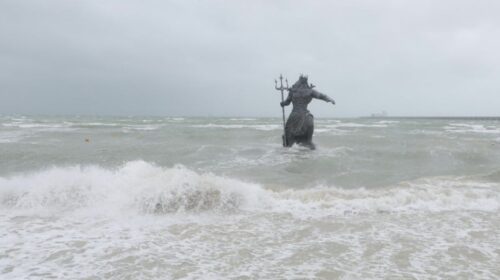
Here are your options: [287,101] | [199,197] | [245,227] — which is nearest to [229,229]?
[245,227]

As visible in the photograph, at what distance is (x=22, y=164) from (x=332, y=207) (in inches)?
373

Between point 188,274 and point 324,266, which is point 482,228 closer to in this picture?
point 324,266

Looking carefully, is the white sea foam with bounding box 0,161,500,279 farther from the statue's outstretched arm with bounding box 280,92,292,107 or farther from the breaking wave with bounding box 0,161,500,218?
the statue's outstretched arm with bounding box 280,92,292,107

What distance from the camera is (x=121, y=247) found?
4.36 metres

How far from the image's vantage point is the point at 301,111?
46.8 feet

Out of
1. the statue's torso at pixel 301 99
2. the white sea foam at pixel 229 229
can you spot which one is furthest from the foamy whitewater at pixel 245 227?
the statue's torso at pixel 301 99

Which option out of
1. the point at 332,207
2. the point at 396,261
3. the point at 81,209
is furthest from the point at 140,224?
the point at 396,261

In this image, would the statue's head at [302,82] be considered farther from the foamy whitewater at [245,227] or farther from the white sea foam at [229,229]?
the white sea foam at [229,229]

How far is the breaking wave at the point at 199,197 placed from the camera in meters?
6.11

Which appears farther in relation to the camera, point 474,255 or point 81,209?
point 81,209

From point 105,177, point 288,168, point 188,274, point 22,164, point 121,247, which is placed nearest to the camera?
point 188,274

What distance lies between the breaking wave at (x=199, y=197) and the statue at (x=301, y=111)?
720 centimetres

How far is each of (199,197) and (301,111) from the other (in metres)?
8.62

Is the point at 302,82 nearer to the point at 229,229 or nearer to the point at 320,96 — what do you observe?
the point at 320,96
